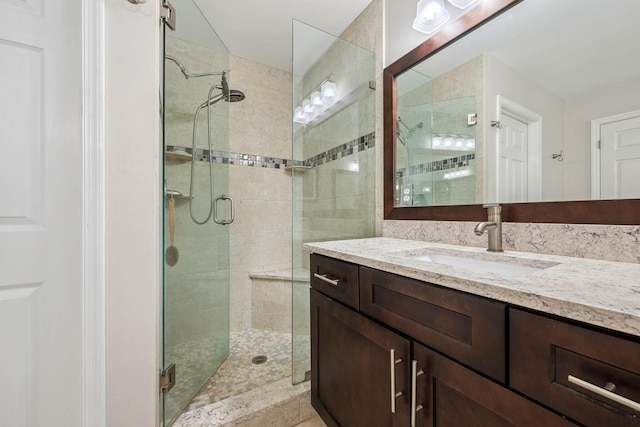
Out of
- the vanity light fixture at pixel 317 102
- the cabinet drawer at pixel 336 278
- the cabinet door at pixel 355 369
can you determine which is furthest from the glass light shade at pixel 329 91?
the cabinet door at pixel 355 369

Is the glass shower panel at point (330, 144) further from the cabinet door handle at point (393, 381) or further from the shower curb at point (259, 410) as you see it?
the cabinet door handle at point (393, 381)

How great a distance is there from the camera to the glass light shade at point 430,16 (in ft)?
4.27

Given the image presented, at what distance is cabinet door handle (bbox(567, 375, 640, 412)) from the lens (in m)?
0.36

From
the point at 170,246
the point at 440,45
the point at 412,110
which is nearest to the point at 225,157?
the point at 170,246

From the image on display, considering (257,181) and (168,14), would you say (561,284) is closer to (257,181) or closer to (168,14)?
(168,14)

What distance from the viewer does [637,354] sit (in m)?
0.37

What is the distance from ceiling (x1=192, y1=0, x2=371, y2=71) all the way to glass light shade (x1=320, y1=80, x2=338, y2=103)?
543 mm

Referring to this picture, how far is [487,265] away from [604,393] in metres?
0.61

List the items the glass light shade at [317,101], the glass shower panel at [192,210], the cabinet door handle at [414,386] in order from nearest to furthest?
1. the cabinet door handle at [414,386]
2. the glass shower panel at [192,210]
3. the glass light shade at [317,101]

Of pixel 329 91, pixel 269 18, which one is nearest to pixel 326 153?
pixel 329 91

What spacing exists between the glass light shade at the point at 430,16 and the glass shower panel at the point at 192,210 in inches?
49.1

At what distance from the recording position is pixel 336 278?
104 centimetres

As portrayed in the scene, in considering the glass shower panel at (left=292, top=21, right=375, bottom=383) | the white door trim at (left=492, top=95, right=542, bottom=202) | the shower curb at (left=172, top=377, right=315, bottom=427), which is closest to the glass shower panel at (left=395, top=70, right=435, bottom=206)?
the glass shower panel at (left=292, top=21, right=375, bottom=383)

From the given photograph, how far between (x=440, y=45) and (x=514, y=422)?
59.2 inches
